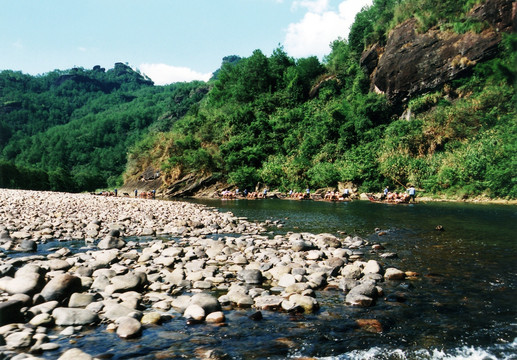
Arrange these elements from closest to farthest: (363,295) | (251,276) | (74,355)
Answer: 1. (74,355)
2. (363,295)
3. (251,276)

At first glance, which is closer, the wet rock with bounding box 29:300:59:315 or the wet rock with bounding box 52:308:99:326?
the wet rock with bounding box 52:308:99:326

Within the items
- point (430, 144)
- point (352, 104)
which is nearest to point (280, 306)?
point (430, 144)

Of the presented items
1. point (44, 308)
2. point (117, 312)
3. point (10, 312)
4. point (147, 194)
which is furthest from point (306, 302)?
point (147, 194)

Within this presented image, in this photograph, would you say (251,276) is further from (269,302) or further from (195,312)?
(195,312)

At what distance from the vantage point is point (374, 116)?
44781 millimetres

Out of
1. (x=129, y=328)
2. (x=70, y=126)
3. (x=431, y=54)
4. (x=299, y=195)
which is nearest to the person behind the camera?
(x=129, y=328)

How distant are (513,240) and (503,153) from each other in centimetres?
1947

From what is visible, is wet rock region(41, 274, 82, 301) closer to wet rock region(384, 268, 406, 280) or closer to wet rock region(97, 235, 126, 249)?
wet rock region(97, 235, 126, 249)

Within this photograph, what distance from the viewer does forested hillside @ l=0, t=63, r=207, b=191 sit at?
93.9 m

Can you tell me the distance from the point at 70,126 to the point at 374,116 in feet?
403

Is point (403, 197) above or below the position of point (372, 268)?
above

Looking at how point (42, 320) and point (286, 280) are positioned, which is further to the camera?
point (286, 280)

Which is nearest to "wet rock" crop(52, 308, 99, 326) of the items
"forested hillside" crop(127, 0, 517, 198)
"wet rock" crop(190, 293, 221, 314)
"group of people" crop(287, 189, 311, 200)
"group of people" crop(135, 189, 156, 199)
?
"wet rock" crop(190, 293, 221, 314)

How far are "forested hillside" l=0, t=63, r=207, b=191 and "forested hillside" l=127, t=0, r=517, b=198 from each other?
4021cm
